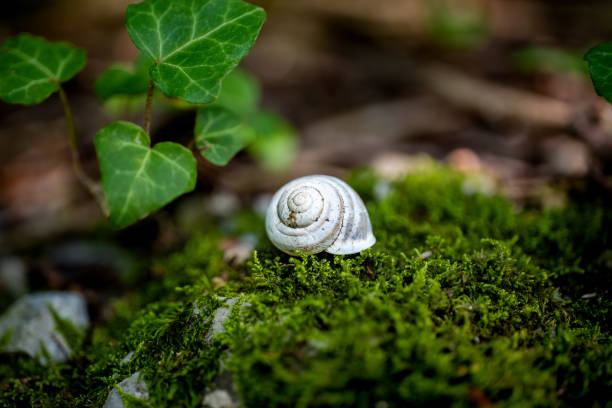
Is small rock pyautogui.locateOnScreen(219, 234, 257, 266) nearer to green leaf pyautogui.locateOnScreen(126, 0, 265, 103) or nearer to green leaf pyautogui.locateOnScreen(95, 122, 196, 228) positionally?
green leaf pyautogui.locateOnScreen(95, 122, 196, 228)

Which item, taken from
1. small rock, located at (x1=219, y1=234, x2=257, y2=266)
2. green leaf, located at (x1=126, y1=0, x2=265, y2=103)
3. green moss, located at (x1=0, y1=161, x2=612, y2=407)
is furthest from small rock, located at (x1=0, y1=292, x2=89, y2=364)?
green leaf, located at (x1=126, y1=0, x2=265, y2=103)

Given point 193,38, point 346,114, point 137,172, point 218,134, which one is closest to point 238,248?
point 218,134

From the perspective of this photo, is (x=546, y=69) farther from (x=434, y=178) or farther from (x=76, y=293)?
(x=76, y=293)

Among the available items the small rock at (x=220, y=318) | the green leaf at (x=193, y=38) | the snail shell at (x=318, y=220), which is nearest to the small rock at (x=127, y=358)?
the small rock at (x=220, y=318)

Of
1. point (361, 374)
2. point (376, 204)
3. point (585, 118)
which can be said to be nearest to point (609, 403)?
point (361, 374)

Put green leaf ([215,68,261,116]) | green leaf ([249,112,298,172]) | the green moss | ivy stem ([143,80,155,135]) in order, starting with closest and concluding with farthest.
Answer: the green moss → ivy stem ([143,80,155,135]) → green leaf ([215,68,261,116]) → green leaf ([249,112,298,172])

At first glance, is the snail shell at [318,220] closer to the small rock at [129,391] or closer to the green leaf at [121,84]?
the small rock at [129,391]

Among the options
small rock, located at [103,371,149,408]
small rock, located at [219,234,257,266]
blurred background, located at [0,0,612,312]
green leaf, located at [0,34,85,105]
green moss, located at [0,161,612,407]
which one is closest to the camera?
green moss, located at [0,161,612,407]

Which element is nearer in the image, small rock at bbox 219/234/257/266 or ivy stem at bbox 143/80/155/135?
ivy stem at bbox 143/80/155/135
